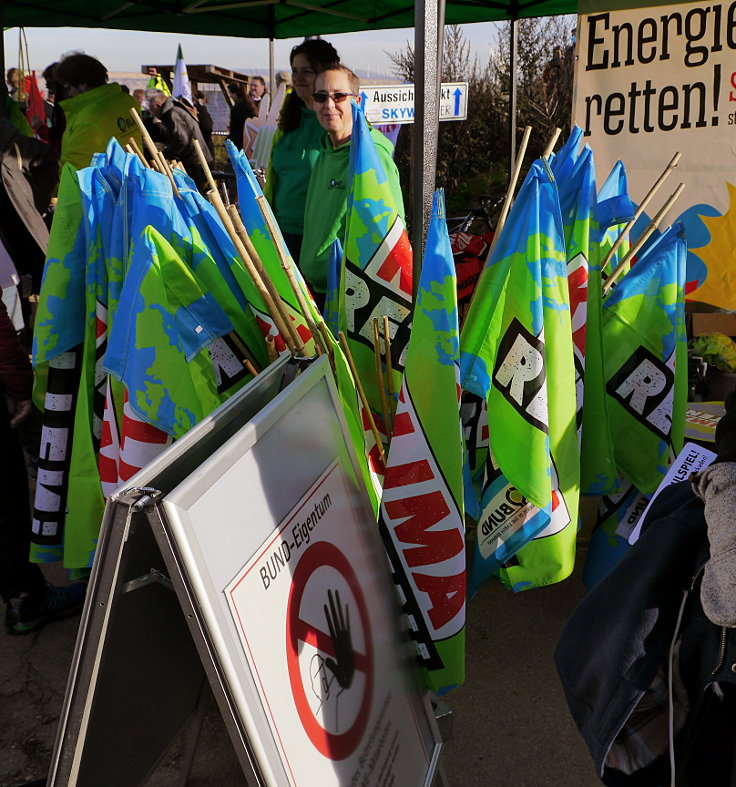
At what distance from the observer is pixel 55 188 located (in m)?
4.09

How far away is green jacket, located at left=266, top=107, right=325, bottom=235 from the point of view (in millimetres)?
3674

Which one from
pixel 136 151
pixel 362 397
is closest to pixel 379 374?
pixel 362 397

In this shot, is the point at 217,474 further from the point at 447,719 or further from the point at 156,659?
the point at 447,719

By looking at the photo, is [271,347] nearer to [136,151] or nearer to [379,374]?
[379,374]

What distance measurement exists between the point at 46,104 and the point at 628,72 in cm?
949

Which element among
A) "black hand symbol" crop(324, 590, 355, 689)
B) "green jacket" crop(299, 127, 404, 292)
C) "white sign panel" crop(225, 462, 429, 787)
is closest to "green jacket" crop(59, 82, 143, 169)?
"green jacket" crop(299, 127, 404, 292)

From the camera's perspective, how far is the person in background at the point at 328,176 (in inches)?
116

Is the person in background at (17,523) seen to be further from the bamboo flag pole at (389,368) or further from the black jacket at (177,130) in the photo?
the black jacket at (177,130)

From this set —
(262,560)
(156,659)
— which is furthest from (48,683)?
(262,560)

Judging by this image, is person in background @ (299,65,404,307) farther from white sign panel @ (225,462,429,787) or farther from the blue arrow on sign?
the blue arrow on sign

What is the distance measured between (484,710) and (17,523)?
1.55 metres

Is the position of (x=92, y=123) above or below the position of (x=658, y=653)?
above

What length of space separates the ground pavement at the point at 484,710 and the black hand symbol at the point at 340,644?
759 millimetres

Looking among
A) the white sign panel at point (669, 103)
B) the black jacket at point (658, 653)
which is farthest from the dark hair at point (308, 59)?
the black jacket at point (658, 653)
